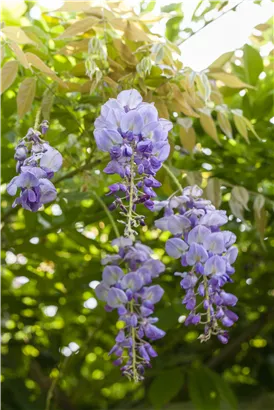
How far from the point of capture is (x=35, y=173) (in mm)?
572

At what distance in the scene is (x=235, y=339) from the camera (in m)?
1.32

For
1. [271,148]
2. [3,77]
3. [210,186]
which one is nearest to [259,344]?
[271,148]

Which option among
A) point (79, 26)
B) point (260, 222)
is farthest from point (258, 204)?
point (79, 26)

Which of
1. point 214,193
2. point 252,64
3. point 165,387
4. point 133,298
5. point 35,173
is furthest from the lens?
point 165,387

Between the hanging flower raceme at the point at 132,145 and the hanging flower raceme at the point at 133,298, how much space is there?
5.4 inches

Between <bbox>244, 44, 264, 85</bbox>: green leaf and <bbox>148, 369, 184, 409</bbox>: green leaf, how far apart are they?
564mm

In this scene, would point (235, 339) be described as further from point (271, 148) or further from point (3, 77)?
point (3, 77)

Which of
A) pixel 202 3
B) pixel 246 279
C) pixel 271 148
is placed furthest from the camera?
pixel 246 279

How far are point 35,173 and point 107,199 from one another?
397 millimetres

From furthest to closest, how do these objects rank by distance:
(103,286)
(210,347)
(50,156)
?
(210,347) < (103,286) < (50,156)

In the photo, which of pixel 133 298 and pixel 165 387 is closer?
pixel 133 298

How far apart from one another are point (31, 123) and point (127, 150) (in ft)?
1.59

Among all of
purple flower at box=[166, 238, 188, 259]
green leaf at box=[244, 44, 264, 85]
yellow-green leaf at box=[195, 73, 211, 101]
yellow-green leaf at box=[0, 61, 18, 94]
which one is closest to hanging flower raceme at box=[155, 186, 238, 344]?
purple flower at box=[166, 238, 188, 259]

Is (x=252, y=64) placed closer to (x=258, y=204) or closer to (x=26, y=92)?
(x=258, y=204)
